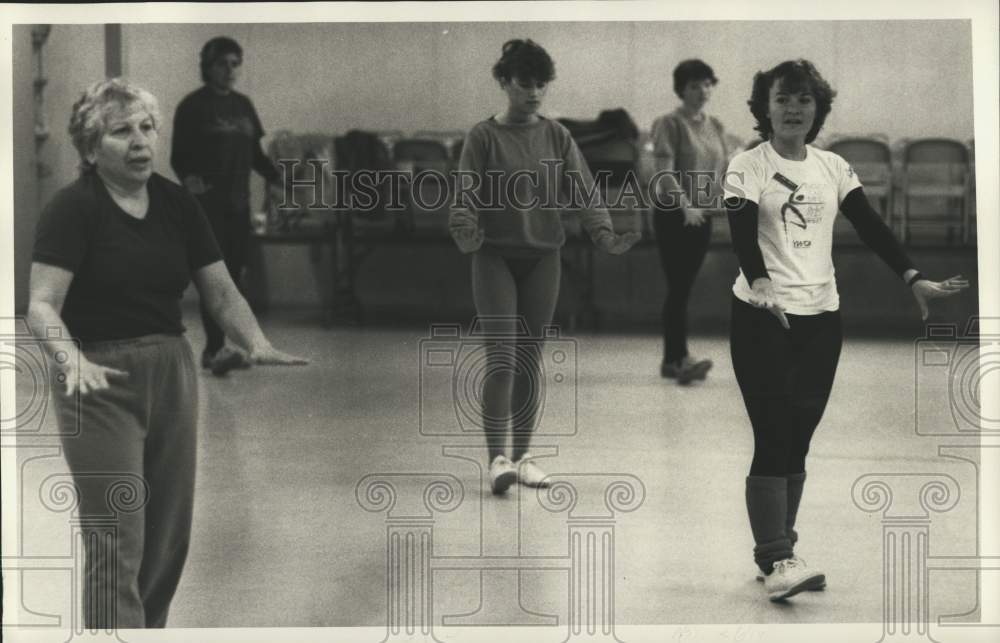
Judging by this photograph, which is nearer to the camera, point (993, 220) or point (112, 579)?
point (112, 579)

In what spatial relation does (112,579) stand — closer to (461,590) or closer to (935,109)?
(461,590)

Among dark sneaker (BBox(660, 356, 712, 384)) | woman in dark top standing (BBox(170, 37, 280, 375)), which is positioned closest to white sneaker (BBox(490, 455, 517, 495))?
dark sneaker (BBox(660, 356, 712, 384))

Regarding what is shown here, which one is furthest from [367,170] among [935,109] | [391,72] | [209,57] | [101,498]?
[935,109]

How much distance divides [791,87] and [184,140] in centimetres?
161

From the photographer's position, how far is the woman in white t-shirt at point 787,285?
10.9 feet

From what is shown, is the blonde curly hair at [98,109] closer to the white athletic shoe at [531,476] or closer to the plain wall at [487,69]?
the plain wall at [487,69]

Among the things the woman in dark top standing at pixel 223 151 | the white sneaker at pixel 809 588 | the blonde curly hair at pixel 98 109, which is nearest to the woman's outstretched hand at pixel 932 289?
the white sneaker at pixel 809 588

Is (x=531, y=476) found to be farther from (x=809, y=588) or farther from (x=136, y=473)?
(x=136, y=473)

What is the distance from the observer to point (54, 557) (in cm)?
347

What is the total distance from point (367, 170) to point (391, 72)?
28 centimetres

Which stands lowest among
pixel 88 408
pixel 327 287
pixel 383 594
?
pixel 383 594

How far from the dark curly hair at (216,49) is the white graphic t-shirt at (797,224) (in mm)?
1424

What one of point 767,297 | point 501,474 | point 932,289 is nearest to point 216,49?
point 501,474

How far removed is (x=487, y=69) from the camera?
3521mm
